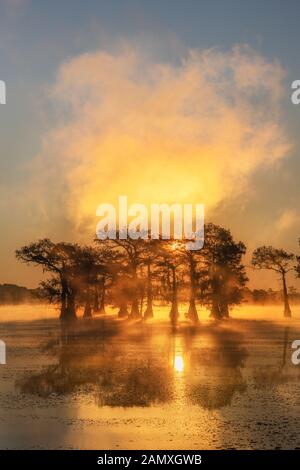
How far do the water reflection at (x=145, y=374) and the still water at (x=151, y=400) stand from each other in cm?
3

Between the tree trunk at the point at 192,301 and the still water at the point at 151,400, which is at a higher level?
the tree trunk at the point at 192,301

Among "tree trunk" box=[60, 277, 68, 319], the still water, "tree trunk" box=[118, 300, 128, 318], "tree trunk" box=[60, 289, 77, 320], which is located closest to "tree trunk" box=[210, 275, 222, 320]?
"tree trunk" box=[118, 300, 128, 318]

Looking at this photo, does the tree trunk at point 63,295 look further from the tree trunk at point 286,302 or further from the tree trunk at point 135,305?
the tree trunk at point 286,302

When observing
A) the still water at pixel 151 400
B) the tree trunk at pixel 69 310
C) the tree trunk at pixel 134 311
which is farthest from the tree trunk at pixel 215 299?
the still water at pixel 151 400

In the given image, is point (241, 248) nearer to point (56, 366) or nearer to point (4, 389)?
point (56, 366)

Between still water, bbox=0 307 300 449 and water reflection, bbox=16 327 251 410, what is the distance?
0.03 meters

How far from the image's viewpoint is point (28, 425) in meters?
13.9

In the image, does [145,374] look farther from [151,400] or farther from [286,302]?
[286,302]

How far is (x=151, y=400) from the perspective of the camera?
17109mm

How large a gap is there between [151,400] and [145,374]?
5.23 meters

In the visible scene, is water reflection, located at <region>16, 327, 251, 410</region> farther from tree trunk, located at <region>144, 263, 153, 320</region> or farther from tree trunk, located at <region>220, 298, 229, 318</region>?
tree trunk, located at <region>220, 298, 229, 318</region>

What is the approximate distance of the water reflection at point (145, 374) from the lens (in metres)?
17.7

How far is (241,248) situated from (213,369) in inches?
2287

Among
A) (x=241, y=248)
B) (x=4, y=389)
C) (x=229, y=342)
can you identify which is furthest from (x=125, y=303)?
(x=4, y=389)
